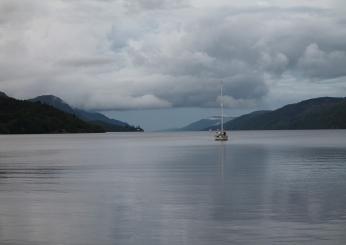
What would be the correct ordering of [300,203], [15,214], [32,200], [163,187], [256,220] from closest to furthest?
[256,220] → [15,214] → [300,203] → [32,200] → [163,187]

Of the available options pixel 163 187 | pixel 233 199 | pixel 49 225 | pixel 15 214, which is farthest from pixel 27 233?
pixel 163 187

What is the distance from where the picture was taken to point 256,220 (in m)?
30.1

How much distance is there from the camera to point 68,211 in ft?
112

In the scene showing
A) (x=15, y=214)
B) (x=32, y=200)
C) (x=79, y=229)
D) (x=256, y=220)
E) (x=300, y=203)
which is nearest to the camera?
(x=79, y=229)

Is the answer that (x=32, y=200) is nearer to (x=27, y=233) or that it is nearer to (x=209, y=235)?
(x=27, y=233)

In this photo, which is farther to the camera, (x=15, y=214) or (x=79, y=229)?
(x=15, y=214)

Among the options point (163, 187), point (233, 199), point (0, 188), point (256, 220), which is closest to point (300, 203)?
point (233, 199)

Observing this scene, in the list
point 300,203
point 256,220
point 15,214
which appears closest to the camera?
point 256,220

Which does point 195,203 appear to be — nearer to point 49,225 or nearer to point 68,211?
point 68,211

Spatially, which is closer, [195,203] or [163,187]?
[195,203]

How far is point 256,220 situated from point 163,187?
18739mm

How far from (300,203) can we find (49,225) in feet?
53.0

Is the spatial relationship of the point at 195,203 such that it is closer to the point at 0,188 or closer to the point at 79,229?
the point at 79,229

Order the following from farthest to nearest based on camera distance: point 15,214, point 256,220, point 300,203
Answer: point 300,203, point 15,214, point 256,220
